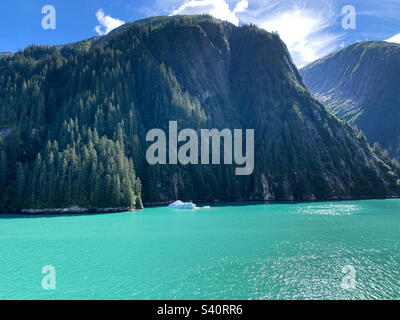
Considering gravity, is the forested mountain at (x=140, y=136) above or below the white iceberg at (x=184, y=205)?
above

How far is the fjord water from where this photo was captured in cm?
2752

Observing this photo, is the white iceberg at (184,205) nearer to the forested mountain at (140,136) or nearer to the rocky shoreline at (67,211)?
the forested mountain at (140,136)

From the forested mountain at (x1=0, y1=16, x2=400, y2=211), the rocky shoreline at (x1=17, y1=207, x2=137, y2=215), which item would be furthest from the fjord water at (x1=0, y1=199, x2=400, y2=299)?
the forested mountain at (x1=0, y1=16, x2=400, y2=211)

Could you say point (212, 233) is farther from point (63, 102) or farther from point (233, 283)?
point (63, 102)

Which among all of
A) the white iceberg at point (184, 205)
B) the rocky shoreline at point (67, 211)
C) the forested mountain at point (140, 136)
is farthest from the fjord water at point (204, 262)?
the forested mountain at point (140, 136)

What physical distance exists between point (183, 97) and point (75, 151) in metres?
81.2

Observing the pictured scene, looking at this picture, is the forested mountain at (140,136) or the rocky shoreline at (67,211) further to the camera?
the forested mountain at (140,136)

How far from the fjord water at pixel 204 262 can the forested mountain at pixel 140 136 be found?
4491 centimetres

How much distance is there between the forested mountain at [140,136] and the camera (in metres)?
104

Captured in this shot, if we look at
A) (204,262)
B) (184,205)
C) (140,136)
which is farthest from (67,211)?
(204,262)

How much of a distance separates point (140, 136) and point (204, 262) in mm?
116100

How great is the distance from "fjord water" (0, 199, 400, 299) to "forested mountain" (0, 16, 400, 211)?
147 ft

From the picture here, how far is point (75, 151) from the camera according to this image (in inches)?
4395

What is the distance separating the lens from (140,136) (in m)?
146
